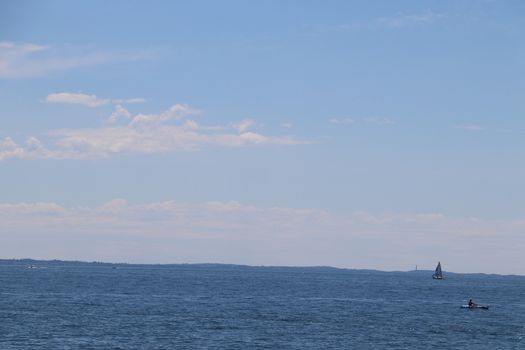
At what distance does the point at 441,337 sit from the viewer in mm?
85750

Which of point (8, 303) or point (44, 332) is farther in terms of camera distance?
point (8, 303)

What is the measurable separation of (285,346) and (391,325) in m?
27.5

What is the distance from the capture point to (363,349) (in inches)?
2904

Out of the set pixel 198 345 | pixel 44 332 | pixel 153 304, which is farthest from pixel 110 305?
pixel 198 345

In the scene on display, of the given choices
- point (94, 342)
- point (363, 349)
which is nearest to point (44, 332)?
point (94, 342)


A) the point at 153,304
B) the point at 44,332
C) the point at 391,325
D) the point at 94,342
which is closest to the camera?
the point at 94,342

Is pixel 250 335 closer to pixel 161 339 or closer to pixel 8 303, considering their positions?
pixel 161 339

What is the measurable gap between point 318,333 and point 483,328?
2689 cm

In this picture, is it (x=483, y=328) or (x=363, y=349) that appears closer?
(x=363, y=349)

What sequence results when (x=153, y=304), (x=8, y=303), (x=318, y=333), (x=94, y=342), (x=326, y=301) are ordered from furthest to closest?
(x=326, y=301) < (x=153, y=304) < (x=8, y=303) < (x=318, y=333) < (x=94, y=342)

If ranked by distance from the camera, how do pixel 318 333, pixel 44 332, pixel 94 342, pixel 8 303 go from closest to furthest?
pixel 94 342, pixel 44 332, pixel 318 333, pixel 8 303

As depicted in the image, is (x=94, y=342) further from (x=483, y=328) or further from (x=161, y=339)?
(x=483, y=328)

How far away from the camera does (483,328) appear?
9831 centimetres

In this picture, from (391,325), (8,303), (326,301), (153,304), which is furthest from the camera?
(326,301)
